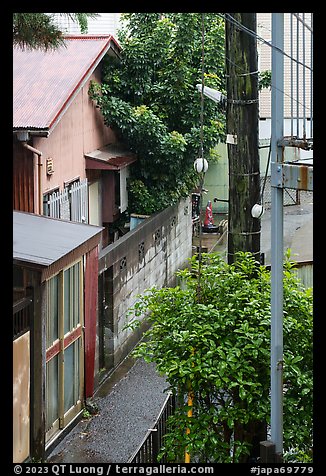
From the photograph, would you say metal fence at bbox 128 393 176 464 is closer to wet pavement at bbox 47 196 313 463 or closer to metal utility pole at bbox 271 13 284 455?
wet pavement at bbox 47 196 313 463

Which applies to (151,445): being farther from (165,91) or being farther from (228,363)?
(165,91)

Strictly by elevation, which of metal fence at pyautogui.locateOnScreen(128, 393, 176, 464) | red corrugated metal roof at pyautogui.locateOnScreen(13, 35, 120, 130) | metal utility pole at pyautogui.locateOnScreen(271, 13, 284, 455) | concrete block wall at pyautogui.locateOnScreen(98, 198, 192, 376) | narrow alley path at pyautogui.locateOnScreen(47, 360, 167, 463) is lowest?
narrow alley path at pyautogui.locateOnScreen(47, 360, 167, 463)

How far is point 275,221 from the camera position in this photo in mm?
6176

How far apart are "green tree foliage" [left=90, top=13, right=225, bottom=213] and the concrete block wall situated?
67 cm

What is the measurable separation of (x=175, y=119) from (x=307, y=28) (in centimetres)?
809

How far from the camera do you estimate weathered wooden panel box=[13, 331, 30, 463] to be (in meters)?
7.38

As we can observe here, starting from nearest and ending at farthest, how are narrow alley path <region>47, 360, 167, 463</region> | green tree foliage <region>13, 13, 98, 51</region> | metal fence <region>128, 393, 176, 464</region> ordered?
green tree foliage <region>13, 13, 98, 51</region>
metal fence <region>128, 393, 176, 464</region>
narrow alley path <region>47, 360, 167, 463</region>

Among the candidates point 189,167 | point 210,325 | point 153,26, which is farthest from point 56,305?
point 153,26

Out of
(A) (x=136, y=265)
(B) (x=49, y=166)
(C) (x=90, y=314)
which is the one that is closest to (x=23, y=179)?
(B) (x=49, y=166)

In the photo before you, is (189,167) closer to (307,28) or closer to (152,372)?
(152,372)

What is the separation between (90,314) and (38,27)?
158 inches

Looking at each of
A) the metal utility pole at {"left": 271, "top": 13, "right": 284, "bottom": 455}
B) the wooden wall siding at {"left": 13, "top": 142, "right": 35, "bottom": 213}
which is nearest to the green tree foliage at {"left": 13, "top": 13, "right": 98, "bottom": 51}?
the metal utility pole at {"left": 271, "top": 13, "right": 284, "bottom": 455}

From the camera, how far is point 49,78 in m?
10.6

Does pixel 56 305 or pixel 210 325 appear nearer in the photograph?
pixel 210 325
